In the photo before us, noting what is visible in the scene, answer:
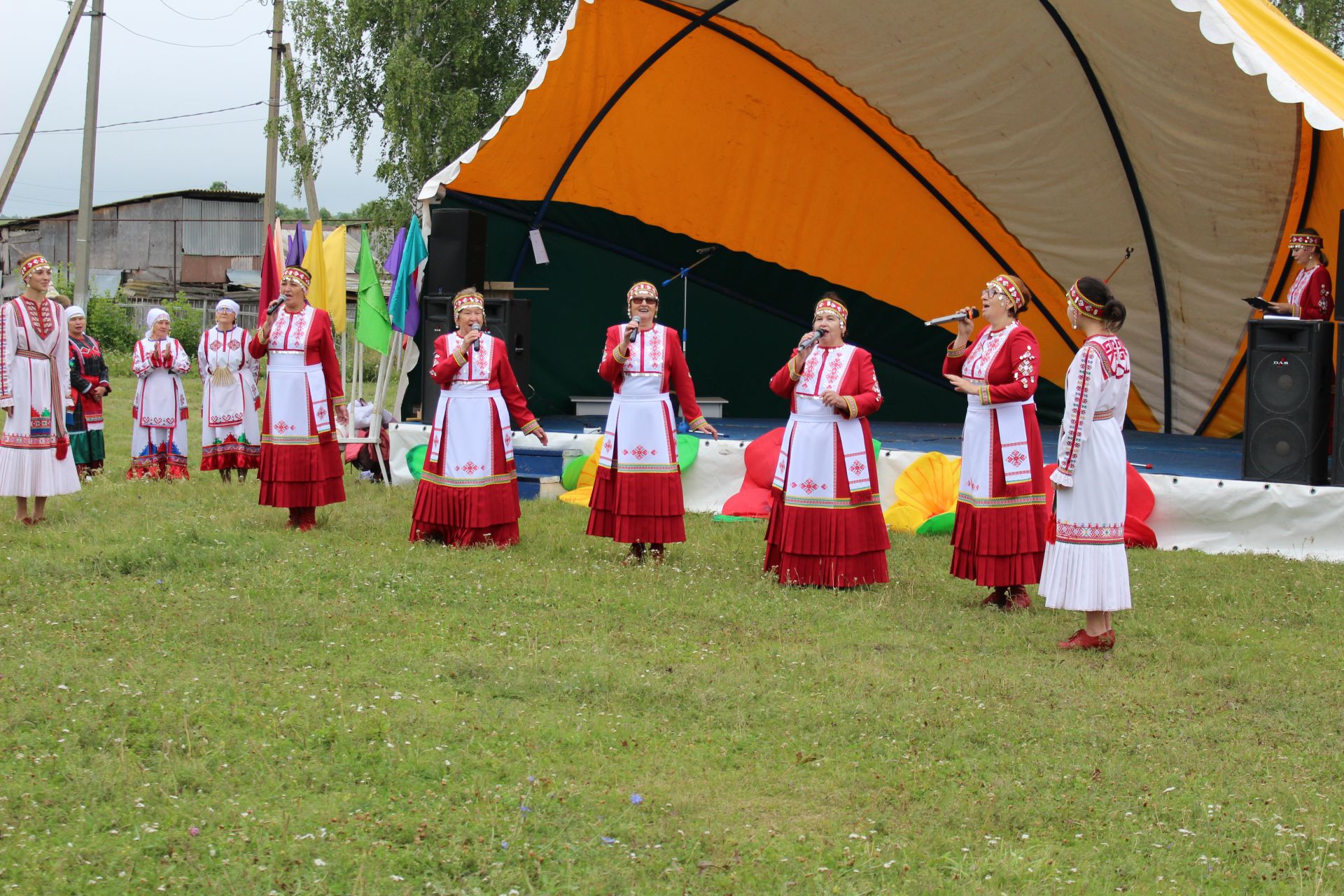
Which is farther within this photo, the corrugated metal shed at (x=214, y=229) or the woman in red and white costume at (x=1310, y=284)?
the corrugated metal shed at (x=214, y=229)

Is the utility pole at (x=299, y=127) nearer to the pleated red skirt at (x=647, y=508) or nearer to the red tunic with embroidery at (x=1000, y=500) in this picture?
the pleated red skirt at (x=647, y=508)

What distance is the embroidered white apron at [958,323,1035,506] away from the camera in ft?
22.6

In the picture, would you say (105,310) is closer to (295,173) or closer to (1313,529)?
(295,173)

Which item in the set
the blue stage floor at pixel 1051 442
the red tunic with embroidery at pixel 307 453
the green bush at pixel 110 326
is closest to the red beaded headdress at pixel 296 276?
the red tunic with embroidery at pixel 307 453

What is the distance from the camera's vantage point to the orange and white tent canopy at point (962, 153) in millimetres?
10516

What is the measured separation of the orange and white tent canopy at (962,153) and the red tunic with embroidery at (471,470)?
3.42 metres

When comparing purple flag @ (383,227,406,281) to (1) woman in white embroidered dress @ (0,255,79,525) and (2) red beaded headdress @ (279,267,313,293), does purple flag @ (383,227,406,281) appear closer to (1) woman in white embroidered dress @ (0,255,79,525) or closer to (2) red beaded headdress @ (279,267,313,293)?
(2) red beaded headdress @ (279,267,313,293)

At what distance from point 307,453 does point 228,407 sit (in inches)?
118

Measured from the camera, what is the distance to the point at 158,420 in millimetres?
11266

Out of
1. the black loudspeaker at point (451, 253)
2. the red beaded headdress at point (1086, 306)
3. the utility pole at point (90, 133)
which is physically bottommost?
the red beaded headdress at point (1086, 306)

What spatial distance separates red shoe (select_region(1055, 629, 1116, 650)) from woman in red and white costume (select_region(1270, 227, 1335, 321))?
14.5 feet

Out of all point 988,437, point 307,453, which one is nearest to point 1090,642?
point 988,437

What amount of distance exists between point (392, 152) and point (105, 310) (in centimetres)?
979

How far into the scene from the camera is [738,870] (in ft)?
11.9
